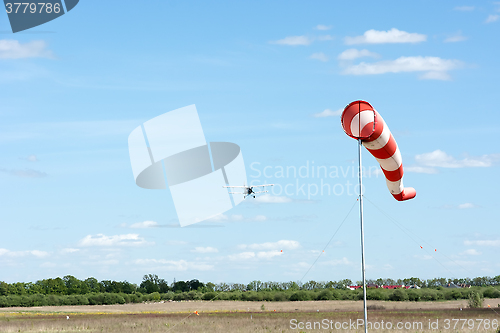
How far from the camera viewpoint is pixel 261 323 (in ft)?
135

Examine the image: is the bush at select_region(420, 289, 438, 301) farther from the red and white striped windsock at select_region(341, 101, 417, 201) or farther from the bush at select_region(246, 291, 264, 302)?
the red and white striped windsock at select_region(341, 101, 417, 201)

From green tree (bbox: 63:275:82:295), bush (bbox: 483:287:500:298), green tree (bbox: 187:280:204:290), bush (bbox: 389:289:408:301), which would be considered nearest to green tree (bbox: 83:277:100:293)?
green tree (bbox: 63:275:82:295)

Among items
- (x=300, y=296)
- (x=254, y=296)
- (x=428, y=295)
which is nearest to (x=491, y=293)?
(x=428, y=295)

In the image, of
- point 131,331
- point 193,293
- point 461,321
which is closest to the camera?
point 131,331

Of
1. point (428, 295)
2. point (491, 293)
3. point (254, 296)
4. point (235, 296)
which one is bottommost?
point (235, 296)

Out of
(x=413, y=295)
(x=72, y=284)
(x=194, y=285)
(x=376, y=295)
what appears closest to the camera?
(x=376, y=295)

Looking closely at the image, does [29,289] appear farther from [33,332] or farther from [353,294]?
[33,332]

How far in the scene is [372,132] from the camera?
1641 centimetres

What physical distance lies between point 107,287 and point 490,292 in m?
98.0

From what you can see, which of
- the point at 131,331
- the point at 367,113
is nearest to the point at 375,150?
the point at 367,113

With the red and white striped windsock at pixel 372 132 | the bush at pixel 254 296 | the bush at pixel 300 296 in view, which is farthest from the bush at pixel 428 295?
the red and white striped windsock at pixel 372 132

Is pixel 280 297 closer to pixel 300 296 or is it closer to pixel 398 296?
pixel 300 296

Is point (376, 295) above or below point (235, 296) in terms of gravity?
above

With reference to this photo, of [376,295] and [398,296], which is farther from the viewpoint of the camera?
[376,295]
